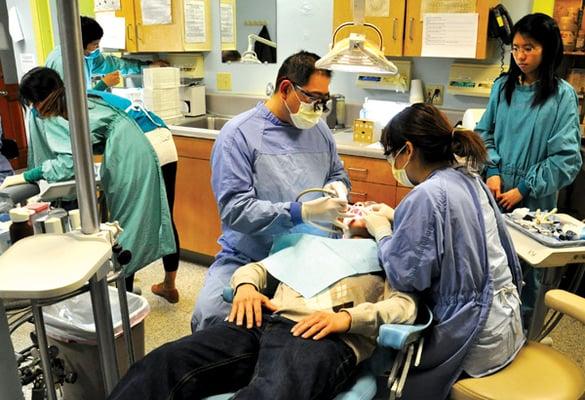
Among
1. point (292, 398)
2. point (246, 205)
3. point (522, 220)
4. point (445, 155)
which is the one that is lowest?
point (292, 398)

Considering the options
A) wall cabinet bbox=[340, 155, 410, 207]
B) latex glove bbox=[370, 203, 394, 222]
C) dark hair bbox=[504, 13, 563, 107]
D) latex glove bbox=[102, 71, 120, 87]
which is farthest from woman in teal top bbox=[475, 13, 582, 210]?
latex glove bbox=[102, 71, 120, 87]

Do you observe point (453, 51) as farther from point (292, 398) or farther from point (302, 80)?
point (292, 398)

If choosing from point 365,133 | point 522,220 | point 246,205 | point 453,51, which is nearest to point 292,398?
point 246,205

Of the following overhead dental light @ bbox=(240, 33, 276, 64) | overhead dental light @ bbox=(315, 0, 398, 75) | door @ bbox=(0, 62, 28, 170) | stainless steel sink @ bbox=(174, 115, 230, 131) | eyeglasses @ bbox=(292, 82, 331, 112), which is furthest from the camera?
door @ bbox=(0, 62, 28, 170)

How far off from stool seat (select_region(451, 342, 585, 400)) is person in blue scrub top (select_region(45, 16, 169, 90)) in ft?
8.24

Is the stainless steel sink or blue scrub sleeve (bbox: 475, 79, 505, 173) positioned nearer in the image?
blue scrub sleeve (bbox: 475, 79, 505, 173)

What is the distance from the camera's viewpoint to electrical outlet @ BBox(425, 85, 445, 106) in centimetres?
308

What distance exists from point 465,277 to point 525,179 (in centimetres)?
105

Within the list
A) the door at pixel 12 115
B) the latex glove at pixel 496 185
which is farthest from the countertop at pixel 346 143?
the door at pixel 12 115

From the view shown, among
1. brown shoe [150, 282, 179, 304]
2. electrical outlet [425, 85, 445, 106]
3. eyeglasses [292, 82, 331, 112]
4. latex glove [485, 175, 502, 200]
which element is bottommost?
brown shoe [150, 282, 179, 304]

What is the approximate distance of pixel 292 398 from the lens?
123 cm

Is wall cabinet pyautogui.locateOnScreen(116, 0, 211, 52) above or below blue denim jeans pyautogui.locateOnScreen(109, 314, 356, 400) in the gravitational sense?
above

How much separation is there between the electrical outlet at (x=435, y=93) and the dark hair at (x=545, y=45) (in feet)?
2.85

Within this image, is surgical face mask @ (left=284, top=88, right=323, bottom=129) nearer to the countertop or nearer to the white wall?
the countertop
